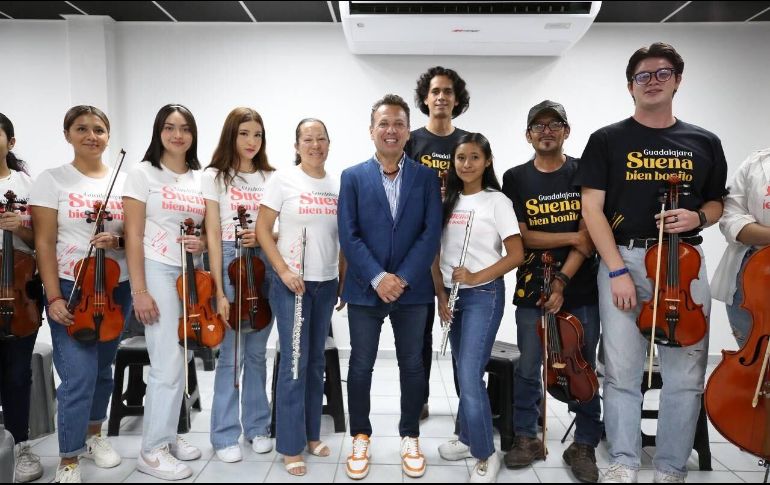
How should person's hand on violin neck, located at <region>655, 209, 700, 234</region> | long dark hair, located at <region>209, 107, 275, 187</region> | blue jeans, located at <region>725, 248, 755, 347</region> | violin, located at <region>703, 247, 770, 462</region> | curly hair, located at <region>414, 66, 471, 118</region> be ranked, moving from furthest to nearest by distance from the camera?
1. curly hair, located at <region>414, 66, 471, 118</region>
2. long dark hair, located at <region>209, 107, 275, 187</region>
3. blue jeans, located at <region>725, 248, 755, 347</region>
4. person's hand on violin neck, located at <region>655, 209, 700, 234</region>
5. violin, located at <region>703, 247, 770, 462</region>

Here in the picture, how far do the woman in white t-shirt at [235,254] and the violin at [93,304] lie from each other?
0.45 m

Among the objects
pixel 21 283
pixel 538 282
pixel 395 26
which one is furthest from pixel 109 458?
pixel 395 26

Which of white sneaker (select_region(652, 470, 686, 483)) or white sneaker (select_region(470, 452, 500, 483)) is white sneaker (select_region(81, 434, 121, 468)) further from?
white sneaker (select_region(652, 470, 686, 483))

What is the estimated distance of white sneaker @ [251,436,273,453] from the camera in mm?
2514

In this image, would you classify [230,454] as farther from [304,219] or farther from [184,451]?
[304,219]

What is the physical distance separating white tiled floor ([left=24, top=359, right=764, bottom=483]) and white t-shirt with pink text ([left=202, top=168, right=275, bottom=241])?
108 centimetres

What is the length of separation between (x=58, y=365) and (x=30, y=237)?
57 cm

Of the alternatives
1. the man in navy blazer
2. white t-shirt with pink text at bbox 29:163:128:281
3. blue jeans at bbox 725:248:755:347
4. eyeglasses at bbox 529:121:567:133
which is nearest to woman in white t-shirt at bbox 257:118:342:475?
the man in navy blazer

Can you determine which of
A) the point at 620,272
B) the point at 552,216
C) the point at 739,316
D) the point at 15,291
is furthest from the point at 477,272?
the point at 15,291

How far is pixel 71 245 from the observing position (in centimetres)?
218

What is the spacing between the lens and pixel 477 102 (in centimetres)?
417

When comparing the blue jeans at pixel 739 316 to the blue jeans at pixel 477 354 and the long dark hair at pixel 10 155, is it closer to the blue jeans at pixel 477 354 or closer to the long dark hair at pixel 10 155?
the blue jeans at pixel 477 354

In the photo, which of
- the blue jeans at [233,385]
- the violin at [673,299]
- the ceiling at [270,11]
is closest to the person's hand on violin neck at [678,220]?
the violin at [673,299]

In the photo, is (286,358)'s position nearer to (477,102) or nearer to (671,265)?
(671,265)
